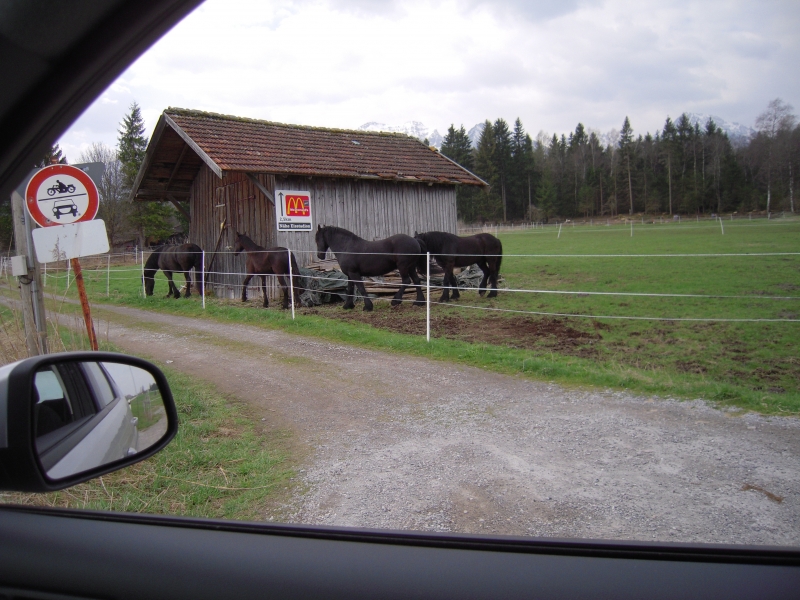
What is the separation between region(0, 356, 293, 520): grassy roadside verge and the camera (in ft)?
9.31

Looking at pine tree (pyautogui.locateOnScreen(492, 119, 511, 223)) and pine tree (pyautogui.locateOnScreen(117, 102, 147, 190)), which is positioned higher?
pine tree (pyautogui.locateOnScreen(492, 119, 511, 223))

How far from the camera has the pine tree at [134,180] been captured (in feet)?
51.6

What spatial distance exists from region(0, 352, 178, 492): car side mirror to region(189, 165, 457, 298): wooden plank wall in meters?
10.6

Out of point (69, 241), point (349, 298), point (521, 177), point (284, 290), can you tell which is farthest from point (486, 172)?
point (69, 241)

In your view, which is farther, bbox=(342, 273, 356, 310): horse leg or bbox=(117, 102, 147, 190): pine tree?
bbox=(117, 102, 147, 190): pine tree

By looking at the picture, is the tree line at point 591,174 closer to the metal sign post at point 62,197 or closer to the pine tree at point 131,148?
the pine tree at point 131,148

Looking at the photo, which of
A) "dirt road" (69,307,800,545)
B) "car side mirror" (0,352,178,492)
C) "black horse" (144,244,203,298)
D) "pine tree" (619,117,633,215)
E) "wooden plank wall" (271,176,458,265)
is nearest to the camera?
"car side mirror" (0,352,178,492)

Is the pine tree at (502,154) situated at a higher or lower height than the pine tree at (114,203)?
higher

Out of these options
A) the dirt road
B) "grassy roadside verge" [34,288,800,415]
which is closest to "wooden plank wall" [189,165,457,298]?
"grassy roadside verge" [34,288,800,415]

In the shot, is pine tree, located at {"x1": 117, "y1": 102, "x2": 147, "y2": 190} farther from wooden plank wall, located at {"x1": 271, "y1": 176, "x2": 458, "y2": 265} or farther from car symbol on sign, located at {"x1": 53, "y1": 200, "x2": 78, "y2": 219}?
car symbol on sign, located at {"x1": 53, "y1": 200, "x2": 78, "y2": 219}

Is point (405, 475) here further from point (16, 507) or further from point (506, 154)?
point (506, 154)

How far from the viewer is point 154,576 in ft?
4.18

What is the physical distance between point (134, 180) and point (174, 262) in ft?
8.32

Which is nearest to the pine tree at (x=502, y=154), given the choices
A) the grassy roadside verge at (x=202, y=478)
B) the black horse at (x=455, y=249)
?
the black horse at (x=455, y=249)
